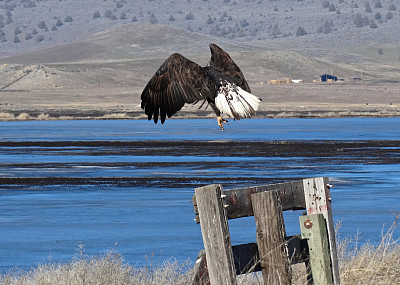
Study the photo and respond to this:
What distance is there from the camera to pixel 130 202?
66.2 feet

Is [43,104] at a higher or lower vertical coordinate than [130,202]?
lower

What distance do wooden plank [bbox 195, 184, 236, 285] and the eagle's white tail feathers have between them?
9.78 ft

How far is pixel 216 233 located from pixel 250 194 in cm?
42

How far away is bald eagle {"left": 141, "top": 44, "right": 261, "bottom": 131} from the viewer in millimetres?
9141

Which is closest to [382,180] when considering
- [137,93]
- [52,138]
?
[52,138]

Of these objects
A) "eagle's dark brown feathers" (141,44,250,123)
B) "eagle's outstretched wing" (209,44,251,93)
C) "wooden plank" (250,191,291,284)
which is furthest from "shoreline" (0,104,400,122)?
"wooden plank" (250,191,291,284)

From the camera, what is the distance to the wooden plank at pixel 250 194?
6.15m

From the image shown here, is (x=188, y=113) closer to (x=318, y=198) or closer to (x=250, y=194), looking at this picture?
(x=318, y=198)

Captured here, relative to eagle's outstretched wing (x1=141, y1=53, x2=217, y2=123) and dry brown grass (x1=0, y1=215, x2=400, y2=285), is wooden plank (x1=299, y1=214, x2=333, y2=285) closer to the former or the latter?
dry brown grass (x1=0, y1=215, x2=400, y2=285)

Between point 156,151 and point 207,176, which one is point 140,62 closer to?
point 156,151

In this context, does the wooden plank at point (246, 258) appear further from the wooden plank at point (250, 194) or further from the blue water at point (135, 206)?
the blue water at point (135, 206)

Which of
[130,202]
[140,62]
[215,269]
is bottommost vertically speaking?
[140,62]

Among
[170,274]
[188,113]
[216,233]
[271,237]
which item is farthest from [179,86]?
[188,113]

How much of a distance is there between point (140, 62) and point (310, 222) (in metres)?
160
